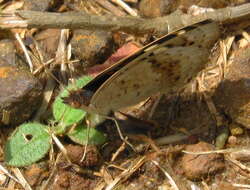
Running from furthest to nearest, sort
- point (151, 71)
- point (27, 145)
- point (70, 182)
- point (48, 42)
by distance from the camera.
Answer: point (48, 42)
point (27, 145)
point (70, 182)
point (151, 71)

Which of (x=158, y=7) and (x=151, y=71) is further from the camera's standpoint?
(x=158, y=7)

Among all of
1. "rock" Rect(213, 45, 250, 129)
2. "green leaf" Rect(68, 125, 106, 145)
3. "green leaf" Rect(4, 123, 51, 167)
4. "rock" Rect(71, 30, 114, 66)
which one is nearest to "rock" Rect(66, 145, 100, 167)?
"green leaf" Rect(68, 125, 106, 145)

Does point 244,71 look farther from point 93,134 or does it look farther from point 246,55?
point 93,134

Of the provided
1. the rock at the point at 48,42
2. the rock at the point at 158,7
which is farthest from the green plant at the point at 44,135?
the rock at the point at 158,7

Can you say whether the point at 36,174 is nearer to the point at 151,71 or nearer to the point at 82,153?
the point at 82,153

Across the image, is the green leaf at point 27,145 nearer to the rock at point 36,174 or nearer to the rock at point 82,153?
the rock at point 36,174

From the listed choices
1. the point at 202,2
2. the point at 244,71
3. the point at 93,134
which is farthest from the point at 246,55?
the point at 93,134

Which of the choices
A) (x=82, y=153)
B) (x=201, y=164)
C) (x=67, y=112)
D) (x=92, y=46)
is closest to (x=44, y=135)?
(x=67, y=112)
